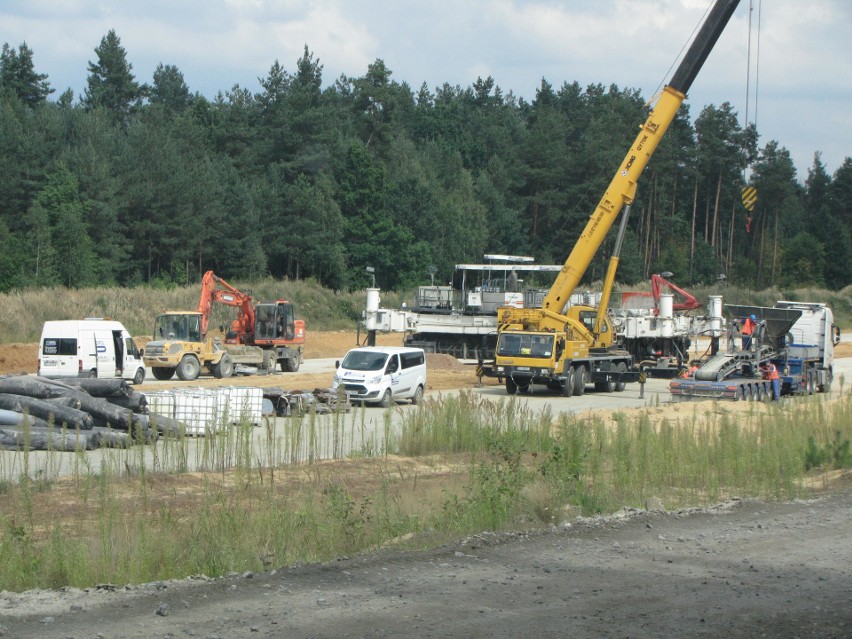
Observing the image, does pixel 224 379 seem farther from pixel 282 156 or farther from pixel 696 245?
pixel 696 245

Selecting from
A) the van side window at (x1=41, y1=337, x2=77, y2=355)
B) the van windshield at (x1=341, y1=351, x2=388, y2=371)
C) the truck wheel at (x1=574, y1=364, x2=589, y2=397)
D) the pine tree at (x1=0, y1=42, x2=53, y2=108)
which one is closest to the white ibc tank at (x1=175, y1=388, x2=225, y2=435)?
the van windshield at (x1=341, y1=351, x2=388, y2=371)

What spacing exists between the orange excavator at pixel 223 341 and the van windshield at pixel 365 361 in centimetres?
891

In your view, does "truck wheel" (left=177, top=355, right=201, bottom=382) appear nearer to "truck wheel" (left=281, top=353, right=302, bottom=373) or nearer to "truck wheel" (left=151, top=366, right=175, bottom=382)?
"truck wheel" (left=151, top=366, right=175, bottom=382)

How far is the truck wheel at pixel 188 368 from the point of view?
37.4 meters

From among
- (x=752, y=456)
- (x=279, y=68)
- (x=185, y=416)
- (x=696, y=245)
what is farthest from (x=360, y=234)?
(x=752, y=456)

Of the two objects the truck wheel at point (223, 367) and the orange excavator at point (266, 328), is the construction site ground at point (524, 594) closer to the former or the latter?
the truck wheel at point (223, 367)

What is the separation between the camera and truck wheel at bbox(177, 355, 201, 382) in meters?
37.4

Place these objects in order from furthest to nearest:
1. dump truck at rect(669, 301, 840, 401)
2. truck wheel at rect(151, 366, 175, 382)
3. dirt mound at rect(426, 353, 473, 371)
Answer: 1. dirt mound at rect(426, 353, 473, 371)
2. truck wheel at rect(151, 366, 175, 382)
3. dump truck at rect(669, 301, 840, 401)

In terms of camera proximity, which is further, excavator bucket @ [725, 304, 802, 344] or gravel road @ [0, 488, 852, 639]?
excavator bucket @ [725, 304, 802, 344]

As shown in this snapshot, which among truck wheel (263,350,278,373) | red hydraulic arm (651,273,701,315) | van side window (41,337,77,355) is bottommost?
truck wheel (263,350,278,373)

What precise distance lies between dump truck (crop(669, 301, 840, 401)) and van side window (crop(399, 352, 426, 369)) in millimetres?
7791

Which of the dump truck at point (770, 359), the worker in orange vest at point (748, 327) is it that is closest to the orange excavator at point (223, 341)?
the dump truck at point (770, 359)

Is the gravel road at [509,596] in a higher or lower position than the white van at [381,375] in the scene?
lower

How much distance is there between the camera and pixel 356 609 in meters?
8.37
